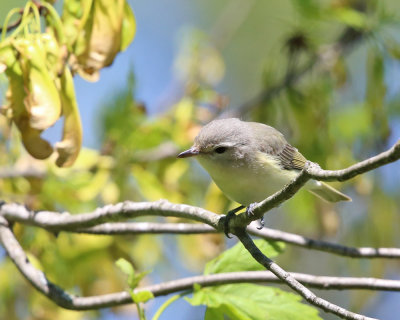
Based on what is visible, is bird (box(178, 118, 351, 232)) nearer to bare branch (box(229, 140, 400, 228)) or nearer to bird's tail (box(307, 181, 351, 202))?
bird's tail (box(307, 181, 351, 202))

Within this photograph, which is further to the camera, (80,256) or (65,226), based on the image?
(80,256)

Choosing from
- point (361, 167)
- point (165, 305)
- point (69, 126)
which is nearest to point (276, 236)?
point (165, 305)

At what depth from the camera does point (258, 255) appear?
1687 mm

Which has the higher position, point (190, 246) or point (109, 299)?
point (190, 246)

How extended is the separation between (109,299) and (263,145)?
37.6 inches

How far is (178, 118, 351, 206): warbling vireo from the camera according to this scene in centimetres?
243

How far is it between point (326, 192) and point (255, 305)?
1.12 meters

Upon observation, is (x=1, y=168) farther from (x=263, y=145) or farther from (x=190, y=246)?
(x=263, y=145)

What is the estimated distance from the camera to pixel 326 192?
9.65ft

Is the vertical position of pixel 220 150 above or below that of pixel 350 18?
below

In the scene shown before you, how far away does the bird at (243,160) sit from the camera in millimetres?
2426

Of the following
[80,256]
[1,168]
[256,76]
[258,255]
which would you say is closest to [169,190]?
[80,256]

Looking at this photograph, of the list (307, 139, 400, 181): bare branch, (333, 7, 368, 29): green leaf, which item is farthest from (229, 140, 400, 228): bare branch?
(333, 7, 368, 29): green leaf

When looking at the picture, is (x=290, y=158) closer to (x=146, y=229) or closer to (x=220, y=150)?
(x=220, y=150)
